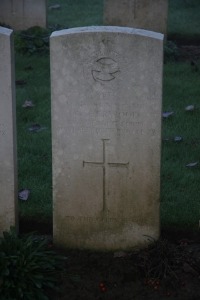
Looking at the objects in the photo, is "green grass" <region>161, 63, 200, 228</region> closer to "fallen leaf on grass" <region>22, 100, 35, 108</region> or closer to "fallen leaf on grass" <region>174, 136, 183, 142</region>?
"fallen leaf on grass" <region>174, 136, 183, 142</region>

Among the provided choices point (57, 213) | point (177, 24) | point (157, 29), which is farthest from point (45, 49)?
point (57, 213)

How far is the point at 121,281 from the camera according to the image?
5.11m

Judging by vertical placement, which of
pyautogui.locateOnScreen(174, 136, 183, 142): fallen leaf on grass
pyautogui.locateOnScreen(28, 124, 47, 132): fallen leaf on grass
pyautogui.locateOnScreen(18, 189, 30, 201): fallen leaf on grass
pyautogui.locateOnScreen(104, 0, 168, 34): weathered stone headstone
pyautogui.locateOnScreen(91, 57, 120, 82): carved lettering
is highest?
pyautogui.locateOnScreen(104, 0, 168, 34): weathered stone headstone

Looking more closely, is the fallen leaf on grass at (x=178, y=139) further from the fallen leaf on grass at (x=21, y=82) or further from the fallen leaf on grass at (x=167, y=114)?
the fallen leaf on grass at (x=21, y=82)

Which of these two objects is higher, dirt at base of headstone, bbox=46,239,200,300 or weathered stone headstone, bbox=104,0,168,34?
weathered stone headstone, bbox=104,0,168,34

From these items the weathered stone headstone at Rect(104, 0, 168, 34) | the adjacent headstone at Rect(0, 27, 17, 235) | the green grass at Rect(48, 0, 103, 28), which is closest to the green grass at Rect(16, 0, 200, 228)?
the adjacent headstone at Rect(0, 27, 17, 235)

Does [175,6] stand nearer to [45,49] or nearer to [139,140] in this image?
[45,49]

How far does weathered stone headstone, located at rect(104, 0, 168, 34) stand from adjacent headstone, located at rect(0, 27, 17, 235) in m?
7.00

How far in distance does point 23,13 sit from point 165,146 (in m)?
6.04

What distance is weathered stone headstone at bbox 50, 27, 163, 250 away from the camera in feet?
16.7

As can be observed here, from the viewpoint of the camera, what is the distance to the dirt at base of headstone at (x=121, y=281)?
16.4ft

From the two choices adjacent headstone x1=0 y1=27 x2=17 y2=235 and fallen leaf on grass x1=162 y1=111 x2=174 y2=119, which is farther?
fallen leaf on grass x1=162 y1=111 x2=174 y2=119

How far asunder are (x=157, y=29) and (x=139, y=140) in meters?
7.02

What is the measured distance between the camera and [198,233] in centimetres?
570
